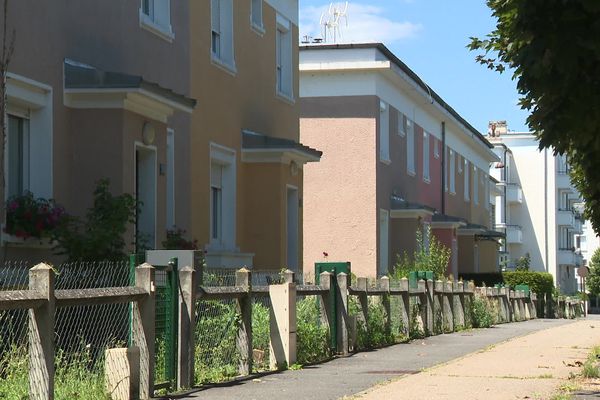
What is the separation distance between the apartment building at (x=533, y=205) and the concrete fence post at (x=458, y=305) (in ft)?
157

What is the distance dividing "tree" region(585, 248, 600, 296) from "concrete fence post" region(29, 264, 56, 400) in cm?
8683

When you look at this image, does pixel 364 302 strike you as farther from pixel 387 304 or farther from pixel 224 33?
pixel 224 33

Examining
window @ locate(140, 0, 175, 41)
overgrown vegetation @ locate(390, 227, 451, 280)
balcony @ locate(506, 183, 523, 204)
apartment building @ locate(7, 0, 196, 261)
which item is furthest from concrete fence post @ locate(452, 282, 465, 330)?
balcony @ locate(506, 183, 523, 204)

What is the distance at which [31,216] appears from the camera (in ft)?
46.3

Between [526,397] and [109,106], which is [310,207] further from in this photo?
[526,397]

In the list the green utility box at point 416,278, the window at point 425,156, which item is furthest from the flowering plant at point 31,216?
the window at point 425,156

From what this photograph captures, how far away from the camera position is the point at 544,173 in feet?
253

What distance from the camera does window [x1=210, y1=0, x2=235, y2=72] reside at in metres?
22.2

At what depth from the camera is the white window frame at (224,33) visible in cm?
2208

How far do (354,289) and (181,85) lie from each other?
4.90 m

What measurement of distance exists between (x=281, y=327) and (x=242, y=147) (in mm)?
9190

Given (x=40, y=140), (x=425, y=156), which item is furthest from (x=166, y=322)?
(x=425, y=156)

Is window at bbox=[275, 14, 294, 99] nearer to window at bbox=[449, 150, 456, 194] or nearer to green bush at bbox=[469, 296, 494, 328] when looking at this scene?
green bush at bbox=[469, 296, 494, 328]

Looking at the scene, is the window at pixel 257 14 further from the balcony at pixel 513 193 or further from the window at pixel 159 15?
the balcony at pixel 513 193
